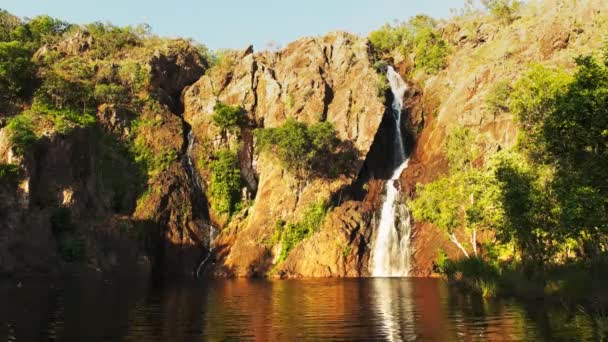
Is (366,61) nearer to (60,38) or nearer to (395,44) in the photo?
(395,44)

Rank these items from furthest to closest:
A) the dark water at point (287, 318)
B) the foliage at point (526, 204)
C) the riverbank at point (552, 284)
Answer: the foliage at point (526, 204)
the riverbank at point (552, 284)
the dark water at point (287, 318)

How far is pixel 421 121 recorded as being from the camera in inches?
3305

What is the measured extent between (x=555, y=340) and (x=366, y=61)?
75.0m

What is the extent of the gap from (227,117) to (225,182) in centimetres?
1091

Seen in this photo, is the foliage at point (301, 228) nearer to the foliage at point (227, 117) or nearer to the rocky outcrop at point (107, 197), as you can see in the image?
the rocky outcrop at point (107, 197)

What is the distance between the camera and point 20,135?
2516 inches

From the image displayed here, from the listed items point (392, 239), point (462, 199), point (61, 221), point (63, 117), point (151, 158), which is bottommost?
point (392, 239)

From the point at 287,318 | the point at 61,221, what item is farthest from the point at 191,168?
the point at 287,318

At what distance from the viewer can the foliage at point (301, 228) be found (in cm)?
7231

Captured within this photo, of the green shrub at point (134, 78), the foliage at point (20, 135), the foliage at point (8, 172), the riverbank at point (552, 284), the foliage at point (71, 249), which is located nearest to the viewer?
the riverbank at point (552, 284)

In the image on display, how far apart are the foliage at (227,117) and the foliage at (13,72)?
28.3 m

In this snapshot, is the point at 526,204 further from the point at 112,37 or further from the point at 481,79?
the point at 112,37

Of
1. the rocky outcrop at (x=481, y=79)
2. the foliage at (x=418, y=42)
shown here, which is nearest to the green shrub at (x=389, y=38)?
the foliage at (x=418, y=42)

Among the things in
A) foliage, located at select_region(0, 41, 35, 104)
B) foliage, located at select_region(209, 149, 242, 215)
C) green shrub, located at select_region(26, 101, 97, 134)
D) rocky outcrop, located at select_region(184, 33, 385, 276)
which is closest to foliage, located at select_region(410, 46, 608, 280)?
rocky outcrop, located at select_region(184, 33, 385, 276)
